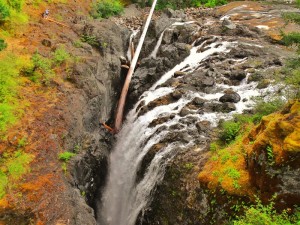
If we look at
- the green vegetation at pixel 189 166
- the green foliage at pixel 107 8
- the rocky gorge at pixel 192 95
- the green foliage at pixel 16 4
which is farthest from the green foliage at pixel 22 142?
the green foliage at pixel 107 8

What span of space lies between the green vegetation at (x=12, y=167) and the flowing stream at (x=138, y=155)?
4.03 m

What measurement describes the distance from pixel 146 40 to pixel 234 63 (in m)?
6.55

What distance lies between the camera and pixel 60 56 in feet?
41.2

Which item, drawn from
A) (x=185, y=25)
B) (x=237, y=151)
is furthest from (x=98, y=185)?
(x=185, y=25)

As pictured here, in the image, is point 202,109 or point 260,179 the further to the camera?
point 202,109

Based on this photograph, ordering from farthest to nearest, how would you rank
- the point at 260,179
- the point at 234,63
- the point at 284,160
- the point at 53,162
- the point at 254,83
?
1. the point at 234,63
2. the point at 254,83
3. the point at 53,162
4. the point at 260,179
5. the point at 284,160

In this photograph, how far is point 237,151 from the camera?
8.05 m

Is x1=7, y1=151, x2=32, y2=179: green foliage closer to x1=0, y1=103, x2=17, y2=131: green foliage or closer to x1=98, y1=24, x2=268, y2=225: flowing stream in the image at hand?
x1=0, y1=103, x2=17, y2=131: green foliage

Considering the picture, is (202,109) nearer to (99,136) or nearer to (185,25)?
(99,136)

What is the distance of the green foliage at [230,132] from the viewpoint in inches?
368

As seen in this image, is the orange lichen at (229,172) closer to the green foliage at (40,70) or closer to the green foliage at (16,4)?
the green foliage at (40,70)

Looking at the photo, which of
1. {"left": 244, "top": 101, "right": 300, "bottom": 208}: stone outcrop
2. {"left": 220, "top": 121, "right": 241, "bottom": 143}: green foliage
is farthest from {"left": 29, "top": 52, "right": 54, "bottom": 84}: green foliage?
{"left": 244, "top": 101, "right": 300, "bottom": 208}: stone outcrop

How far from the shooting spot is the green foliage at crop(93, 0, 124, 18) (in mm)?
19497

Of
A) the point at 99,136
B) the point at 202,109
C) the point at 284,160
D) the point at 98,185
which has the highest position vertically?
the point at 284,160
